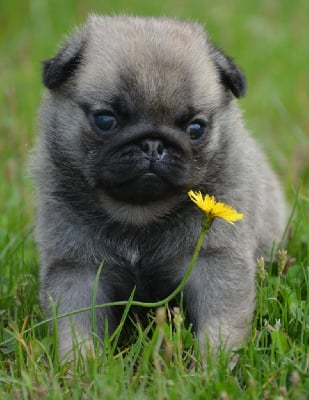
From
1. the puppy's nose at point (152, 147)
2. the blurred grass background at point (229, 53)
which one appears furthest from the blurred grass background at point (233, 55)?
the puppy's nose at point (152, 147)

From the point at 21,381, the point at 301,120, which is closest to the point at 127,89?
the point at 21,381

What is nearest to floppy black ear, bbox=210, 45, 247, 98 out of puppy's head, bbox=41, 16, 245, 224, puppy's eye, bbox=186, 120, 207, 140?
puppy's head, bbox=41, 16, 245, 224

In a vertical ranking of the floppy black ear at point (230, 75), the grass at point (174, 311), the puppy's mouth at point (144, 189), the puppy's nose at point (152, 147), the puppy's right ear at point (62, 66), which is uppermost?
the puppy's right ear at point (62, 66)

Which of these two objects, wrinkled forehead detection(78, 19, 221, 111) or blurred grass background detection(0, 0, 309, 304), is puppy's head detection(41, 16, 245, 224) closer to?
wrinkled forehead detection(78, 19, 221, 111)

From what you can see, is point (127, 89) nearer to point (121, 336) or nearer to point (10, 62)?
point (121, 336)

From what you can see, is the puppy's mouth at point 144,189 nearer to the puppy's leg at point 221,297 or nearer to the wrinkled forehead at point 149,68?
the wrinkled forehead at point 149,68

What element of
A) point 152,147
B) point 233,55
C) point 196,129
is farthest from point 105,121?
point 233,55
